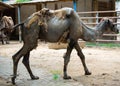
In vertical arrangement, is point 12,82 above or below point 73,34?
below

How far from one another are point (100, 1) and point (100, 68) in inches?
498

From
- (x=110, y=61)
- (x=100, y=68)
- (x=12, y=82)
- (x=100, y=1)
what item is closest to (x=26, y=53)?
(x=12, y=82)

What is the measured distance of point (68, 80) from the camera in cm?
753

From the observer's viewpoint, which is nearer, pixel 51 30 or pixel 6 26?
pixel 51 30

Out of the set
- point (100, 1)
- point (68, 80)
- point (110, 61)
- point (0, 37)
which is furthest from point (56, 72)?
point (100, 1)

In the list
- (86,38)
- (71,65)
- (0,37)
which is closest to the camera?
(86,38)

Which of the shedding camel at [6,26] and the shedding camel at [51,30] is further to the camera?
the shedding camel at [6,26]

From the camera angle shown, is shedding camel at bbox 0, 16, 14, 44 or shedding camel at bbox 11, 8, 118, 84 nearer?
shedding camel at bbox 11, 8, 118, 84

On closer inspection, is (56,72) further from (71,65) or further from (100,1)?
(100,1)

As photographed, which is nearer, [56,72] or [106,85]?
[106,85]

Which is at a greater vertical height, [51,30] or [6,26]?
[51,30]

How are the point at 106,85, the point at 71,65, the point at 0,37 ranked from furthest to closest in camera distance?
the point at 0,37 → the point at 71,65 → the point at 106,85

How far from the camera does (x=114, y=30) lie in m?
8.16

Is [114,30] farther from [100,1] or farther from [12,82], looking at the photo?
[100,1]
